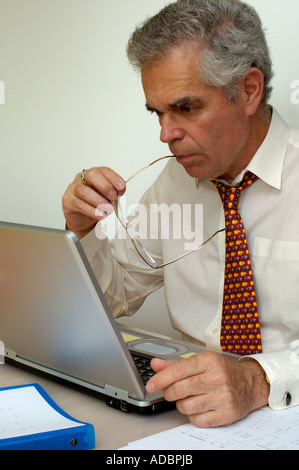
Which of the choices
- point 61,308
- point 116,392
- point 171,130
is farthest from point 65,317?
point 171,130

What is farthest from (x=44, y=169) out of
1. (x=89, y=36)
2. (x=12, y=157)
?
(x=89, y=36)

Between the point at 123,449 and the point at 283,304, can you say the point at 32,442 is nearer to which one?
the point at 123,449

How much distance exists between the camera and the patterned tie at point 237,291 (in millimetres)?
1313

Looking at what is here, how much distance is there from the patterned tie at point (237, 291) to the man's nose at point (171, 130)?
0.20m

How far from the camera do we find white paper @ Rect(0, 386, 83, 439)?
0.76 meters

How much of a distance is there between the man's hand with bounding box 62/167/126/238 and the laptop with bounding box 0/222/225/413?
0.31 metres

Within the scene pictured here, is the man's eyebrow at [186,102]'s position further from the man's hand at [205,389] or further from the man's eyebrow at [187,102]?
the man's hand at [205,389]

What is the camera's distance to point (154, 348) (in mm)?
1152

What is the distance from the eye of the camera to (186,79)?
4.00 feet

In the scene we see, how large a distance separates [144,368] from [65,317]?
0.63ft

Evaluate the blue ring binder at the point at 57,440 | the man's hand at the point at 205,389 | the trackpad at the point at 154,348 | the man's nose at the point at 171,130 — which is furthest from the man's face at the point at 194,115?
the blue ring binder at the point at 57,440

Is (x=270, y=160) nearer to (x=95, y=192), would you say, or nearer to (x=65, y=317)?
(x=95, y=192)

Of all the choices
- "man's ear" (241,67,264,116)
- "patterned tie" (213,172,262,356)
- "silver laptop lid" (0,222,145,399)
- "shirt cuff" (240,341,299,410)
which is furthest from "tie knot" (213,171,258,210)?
"silver laptop lid" (0,222,145,399)

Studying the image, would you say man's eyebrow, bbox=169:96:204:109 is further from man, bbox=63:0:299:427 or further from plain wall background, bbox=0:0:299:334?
plain wall background, bbox=0:0:299:334
